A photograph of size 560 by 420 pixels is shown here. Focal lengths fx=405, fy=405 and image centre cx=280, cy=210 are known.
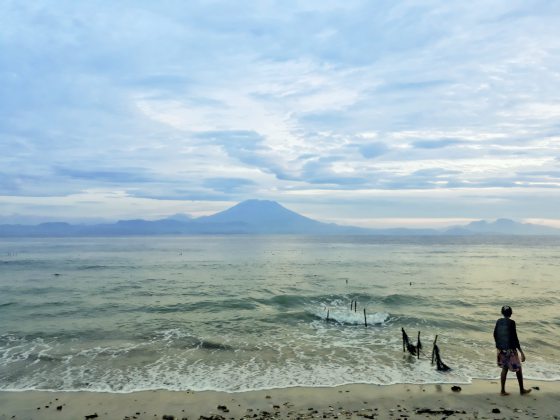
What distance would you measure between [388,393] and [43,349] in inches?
632

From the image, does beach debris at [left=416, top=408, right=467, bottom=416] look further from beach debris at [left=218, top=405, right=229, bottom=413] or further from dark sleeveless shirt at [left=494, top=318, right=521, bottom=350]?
beach debris at [left=218, top=405, right=229, bottom=413]

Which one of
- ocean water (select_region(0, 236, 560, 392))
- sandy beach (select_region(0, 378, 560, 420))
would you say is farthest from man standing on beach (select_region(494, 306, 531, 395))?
ocean water (select_region(0, 236, 560, 392))

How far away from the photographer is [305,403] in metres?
13.0

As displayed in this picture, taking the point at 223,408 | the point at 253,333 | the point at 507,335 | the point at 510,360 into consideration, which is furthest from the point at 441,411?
the point at 253,333

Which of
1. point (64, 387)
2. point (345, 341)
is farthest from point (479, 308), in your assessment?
point (64, 387)

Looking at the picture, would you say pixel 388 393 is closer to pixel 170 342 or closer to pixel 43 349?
pixel 170 342

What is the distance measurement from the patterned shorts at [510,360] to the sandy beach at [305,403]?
94cm

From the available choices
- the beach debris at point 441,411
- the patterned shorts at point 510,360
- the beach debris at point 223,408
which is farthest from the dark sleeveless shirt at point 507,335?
the beach debris at point 223,408

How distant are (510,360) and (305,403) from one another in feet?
22.2

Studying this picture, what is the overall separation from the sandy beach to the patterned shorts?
3.08ft

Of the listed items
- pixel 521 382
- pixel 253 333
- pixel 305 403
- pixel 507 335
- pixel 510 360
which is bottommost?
pixel 253 333

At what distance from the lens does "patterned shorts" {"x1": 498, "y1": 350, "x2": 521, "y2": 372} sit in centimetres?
1302

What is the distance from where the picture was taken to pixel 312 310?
3014 cm

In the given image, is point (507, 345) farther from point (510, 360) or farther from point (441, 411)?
point (441, 411)
